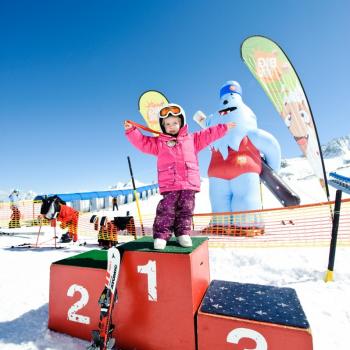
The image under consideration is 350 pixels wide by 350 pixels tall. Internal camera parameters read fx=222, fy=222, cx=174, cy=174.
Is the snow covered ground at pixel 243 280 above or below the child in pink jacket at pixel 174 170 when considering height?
below

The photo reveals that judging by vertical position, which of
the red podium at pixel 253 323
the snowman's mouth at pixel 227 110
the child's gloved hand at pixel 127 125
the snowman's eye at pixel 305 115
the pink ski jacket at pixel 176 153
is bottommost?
the red podium at pixel 253 323

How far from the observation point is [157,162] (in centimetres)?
274

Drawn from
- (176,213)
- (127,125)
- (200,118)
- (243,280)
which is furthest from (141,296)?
(200,118)

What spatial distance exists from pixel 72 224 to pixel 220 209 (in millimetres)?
5075

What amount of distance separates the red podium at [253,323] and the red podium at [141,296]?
0.45 ft

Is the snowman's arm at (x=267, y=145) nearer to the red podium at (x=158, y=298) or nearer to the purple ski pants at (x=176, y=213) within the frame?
the purple ski pants at (x=176, y=213)

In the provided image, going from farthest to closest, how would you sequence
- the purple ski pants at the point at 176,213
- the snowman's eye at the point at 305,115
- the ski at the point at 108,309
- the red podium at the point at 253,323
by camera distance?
1. the snowman's eye at the point at 305,115
2. the purple ski pants at the point at 176,213
3. the ski at the point at 108,309
4. the red podium at the point at 253,323

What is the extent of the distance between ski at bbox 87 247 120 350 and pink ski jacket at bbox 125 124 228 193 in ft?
3.19

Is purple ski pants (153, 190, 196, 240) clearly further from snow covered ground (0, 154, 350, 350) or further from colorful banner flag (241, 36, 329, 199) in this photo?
colorful banner flag (241, 36, 329, 199)

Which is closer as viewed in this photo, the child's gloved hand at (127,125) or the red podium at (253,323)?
the red podium at (253,323)

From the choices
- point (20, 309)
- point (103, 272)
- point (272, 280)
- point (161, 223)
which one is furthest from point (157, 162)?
point (272, 280)

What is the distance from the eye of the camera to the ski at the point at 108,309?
5.88 ft

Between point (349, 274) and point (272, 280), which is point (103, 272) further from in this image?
point (349, 274)

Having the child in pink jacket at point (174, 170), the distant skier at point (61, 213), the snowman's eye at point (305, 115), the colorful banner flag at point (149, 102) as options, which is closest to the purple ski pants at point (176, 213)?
the child in pink jacket at point (174, 170)
